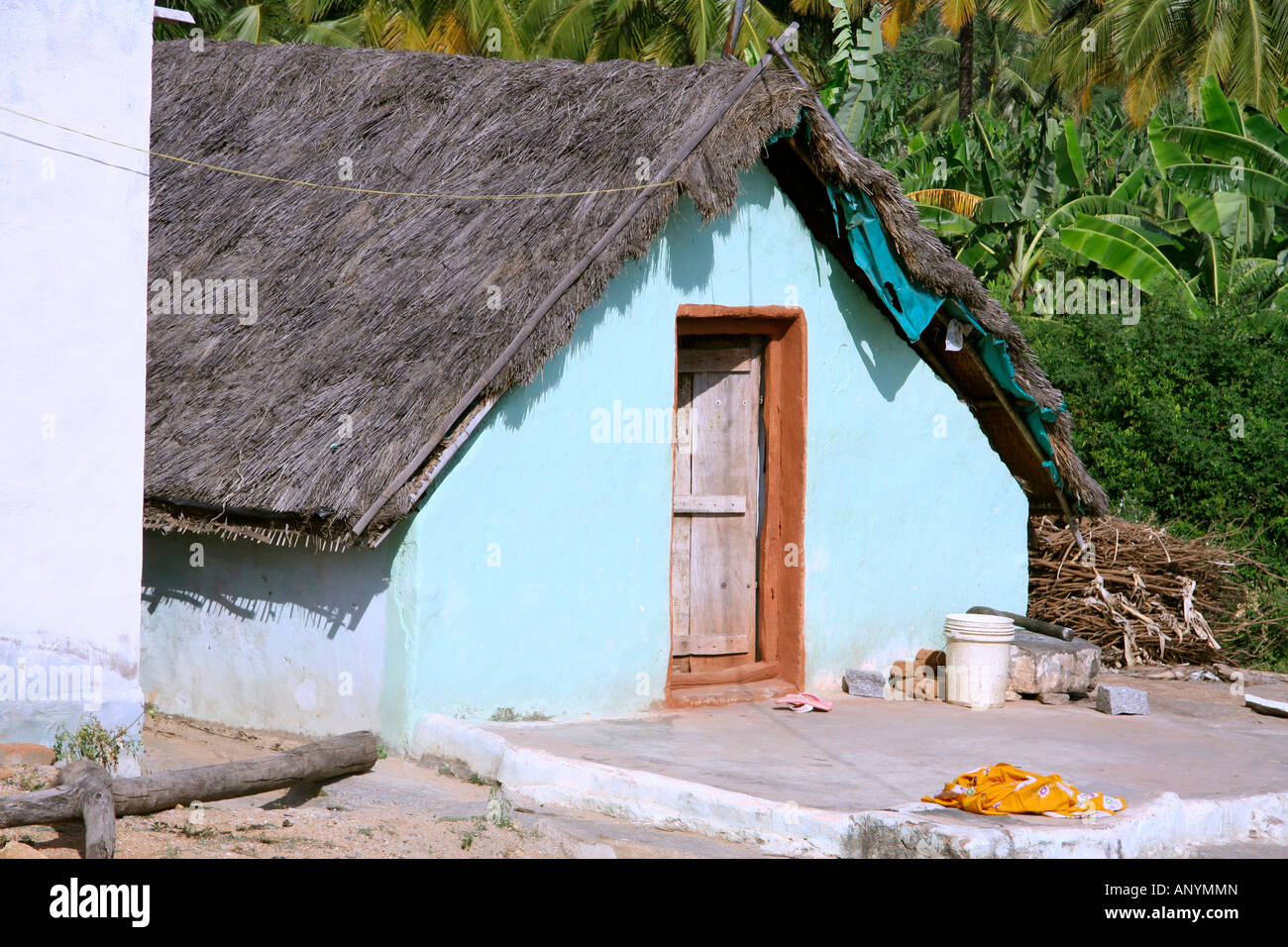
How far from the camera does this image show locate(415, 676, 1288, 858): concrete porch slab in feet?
19.3

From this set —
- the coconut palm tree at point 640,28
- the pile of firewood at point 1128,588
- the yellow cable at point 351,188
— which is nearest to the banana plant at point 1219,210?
the pile of firewood at point 1128,588

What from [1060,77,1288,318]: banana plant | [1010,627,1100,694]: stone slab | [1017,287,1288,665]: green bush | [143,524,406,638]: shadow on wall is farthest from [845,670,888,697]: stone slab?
[1060,77,1288,318]: banana plant

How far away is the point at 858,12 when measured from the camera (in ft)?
86.8

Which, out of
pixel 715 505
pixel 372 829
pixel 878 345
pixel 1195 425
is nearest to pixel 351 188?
→ pixel 715 505

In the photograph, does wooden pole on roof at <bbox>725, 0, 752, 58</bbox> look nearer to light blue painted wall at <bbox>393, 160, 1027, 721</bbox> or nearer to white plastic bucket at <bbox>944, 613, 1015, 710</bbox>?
light blue painted wall at <bbox>393, 160, 1027, 721</bbox>

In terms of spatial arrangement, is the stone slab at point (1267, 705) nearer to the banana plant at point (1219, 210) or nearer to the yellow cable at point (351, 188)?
the yellow cable at point (351, 188)

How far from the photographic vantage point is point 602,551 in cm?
827

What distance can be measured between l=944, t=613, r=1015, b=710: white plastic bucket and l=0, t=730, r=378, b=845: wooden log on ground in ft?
12.8

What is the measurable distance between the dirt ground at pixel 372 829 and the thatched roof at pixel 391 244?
4.45 feet

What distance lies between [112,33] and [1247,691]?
859cm

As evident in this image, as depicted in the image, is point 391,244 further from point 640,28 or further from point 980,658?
point 640,28

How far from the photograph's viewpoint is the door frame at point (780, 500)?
29.9 ft

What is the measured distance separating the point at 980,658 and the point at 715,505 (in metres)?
1.95

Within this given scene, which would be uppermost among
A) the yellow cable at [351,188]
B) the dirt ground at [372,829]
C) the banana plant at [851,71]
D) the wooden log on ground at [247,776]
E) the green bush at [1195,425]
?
the banana plant at [851,71]
